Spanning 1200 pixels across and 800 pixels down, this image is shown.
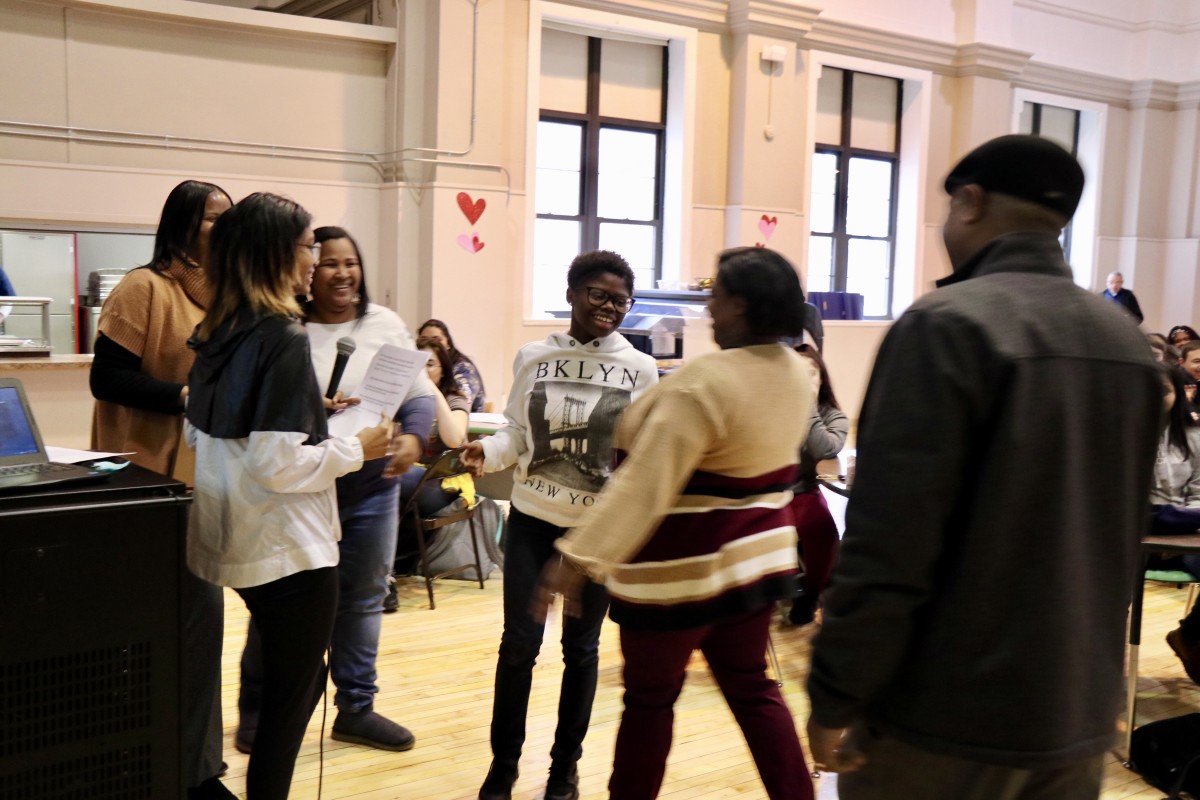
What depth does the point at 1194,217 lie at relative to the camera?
1384 centimetres

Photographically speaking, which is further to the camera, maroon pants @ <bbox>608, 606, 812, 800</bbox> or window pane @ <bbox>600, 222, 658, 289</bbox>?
window pane @ <bbox>600, 222, 658, 289</bbox>

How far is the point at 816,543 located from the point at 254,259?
6.10 feet

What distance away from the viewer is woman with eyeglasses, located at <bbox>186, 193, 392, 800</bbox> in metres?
2.28

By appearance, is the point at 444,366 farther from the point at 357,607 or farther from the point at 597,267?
the point at 597,267

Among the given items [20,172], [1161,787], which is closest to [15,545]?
[1161,787]

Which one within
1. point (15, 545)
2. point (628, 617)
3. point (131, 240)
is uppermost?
point (131, 240)

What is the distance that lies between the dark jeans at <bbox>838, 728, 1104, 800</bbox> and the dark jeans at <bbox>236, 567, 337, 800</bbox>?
50.8 inches

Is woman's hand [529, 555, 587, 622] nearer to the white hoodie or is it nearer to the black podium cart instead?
the white hoodie

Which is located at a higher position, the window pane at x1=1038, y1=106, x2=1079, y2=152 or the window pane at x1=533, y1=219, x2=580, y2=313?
the window pane at x1=1038, y1=106, x2=1079, y2=152

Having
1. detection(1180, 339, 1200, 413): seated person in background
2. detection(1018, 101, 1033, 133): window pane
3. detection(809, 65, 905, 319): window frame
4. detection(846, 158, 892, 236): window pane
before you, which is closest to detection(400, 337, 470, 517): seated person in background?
detection(1180, 339, 1200, 413): seated person in background

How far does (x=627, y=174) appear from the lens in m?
10.4

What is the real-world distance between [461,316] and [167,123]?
8.35 ft

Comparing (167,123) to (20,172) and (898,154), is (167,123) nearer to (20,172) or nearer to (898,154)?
(20,172)

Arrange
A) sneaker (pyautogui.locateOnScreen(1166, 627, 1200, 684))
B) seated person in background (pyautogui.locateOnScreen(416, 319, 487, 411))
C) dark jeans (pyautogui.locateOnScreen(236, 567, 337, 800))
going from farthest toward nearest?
seated person in background (pyautogui.locateOnScreen(416, 319, 487, 411)) → sneaker (pyautogui.locateOnScreen(1166, 627, 1200, 684)) → dark jeans (pyautogui.locateOnScreen(236, 567, 337, 800))
